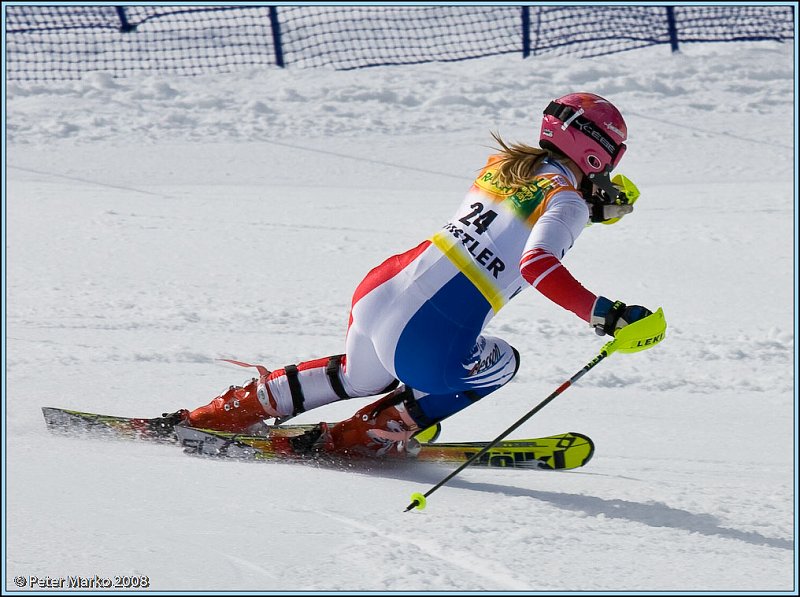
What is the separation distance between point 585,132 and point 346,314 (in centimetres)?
284

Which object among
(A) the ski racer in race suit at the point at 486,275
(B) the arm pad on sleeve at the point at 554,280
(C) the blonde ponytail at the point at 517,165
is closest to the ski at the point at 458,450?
(A) the ski racer in race suit at the point at 486,275

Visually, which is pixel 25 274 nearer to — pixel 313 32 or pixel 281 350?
pixel 281 350

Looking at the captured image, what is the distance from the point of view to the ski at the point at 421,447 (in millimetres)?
4332

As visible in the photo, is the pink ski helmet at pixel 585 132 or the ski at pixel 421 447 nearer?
the pink ski helmet at pixel 585 132

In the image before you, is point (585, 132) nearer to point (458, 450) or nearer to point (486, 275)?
point (486, 275)

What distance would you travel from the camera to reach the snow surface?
130 inches

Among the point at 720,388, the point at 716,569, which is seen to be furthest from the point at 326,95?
the point at 716,569

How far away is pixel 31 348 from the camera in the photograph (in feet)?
18.4

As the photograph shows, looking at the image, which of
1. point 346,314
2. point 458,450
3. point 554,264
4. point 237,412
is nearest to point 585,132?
point 554,264

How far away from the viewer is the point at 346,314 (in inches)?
257

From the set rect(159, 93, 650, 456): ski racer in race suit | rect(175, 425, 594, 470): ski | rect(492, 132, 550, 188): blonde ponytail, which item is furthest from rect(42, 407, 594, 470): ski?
rect(492, 132, 550, 188): blonde ponytail

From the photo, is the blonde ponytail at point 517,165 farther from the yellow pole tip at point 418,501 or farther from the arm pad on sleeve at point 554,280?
the yellow pole tip at point 418,501

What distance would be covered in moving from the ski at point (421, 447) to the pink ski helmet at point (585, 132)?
1.14 m

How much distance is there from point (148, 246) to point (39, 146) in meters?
3.45
